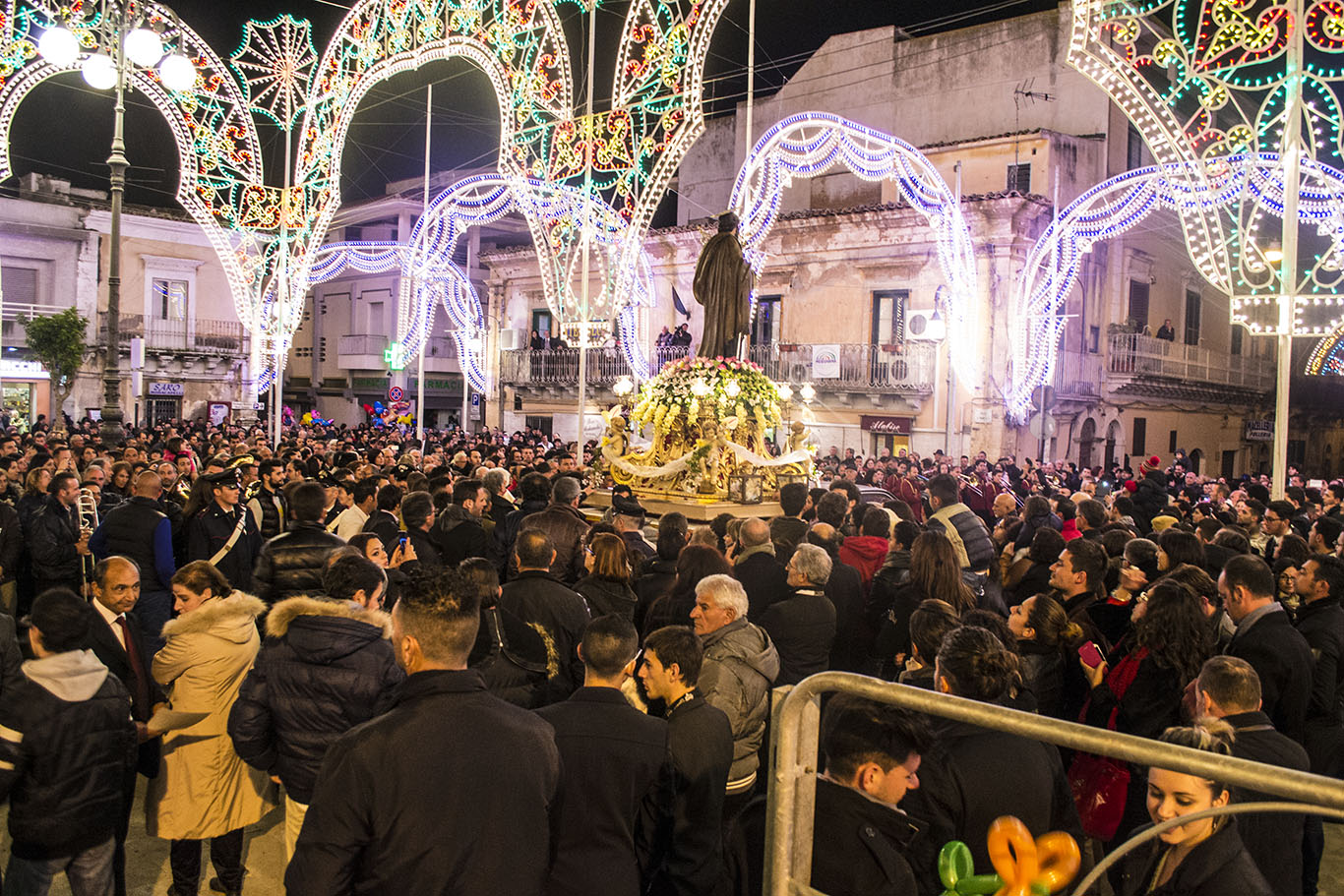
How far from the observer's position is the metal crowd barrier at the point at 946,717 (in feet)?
5.56

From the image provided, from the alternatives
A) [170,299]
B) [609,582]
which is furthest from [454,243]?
[609,582]

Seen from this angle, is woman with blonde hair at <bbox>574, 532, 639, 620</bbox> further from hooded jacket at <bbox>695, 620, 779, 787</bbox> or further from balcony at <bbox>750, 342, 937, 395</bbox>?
balcony at <bbox>750, 342, 937, 395</bbox>

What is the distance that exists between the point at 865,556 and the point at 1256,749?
3.92 meters

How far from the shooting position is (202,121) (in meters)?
18.3

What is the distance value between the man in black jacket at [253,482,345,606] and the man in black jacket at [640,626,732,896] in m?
2.60

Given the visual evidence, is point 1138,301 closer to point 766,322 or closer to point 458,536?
point 766,322

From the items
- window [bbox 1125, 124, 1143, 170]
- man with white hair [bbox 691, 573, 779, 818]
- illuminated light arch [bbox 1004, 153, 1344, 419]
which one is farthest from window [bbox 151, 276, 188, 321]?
man with white hair [bbox 691, 573, 779, 818]

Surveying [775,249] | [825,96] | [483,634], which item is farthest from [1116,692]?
[825,96]

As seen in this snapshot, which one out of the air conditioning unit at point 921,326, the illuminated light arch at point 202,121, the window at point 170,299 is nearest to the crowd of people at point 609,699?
the illuminated light arch at point 202,121

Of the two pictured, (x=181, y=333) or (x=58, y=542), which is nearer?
(x=58, y=542)

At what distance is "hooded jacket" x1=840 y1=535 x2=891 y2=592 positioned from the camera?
7145mm

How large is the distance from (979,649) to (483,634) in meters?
2.41

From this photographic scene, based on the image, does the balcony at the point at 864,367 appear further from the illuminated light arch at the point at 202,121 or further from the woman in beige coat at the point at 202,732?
the woman in beige coat at the point at 202,732

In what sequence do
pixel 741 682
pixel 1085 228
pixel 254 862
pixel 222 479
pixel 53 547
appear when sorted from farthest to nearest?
pixel 1085 228 → pixel 53 547 → pixel 222 479 → pixel 254 862 → pixel 741 682
